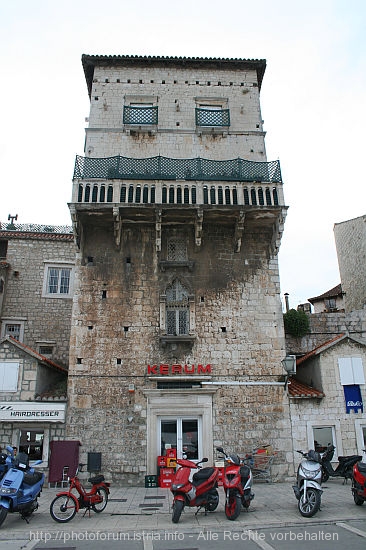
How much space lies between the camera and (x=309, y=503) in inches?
303

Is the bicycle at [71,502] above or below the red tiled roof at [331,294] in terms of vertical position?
below

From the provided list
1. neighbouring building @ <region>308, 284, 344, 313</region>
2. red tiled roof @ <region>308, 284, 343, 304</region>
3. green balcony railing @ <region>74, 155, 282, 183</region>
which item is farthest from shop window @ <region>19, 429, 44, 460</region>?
red tiled roof @ <region>308, 284, 343, 304</region>

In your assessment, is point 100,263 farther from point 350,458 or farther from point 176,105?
point 350,458

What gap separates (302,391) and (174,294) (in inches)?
201

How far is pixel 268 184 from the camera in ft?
46.8

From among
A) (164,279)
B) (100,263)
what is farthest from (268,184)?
(100,263)

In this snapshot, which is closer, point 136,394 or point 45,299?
point 136,394

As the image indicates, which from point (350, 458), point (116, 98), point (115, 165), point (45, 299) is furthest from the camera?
point (45, 299)

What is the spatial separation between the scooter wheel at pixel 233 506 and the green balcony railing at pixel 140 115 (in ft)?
43.7

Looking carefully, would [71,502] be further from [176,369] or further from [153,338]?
[153,338]

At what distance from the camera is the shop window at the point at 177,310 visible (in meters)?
13.5

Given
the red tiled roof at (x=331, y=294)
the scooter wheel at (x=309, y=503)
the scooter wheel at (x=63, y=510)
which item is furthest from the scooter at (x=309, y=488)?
the red tiled roof at (x=331, y=294)

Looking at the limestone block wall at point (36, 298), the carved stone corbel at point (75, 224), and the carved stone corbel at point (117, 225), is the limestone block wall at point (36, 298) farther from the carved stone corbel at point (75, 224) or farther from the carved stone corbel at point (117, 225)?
the carved stone corbel at point (117, 225)

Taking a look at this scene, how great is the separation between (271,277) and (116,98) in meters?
9.47
